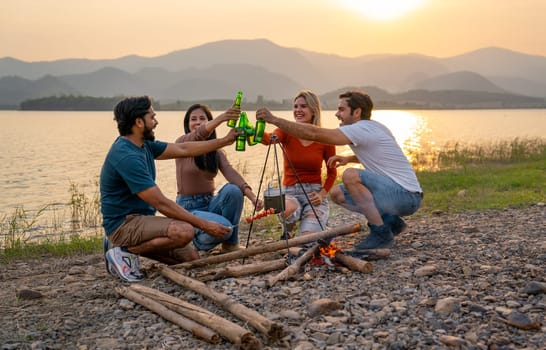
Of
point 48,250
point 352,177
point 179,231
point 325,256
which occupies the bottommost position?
point 48,250

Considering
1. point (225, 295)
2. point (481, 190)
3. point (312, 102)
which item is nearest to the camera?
point (225, 295)

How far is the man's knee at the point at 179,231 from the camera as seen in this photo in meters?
6.59

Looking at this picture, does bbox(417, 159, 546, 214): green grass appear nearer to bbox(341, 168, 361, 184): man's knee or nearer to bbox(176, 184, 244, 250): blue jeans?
bbox(341, 168, 361, 184): man's knee

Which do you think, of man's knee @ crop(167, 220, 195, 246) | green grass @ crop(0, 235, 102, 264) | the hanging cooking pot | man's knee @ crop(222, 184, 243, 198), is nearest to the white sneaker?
man's knee @ crop(167, 220, 195, 246)

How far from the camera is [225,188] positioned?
777 cm

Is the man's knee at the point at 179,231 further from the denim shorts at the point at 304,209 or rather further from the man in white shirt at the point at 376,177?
the man in white shirt at the point at 376,177

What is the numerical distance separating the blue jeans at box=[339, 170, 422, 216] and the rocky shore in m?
0.63

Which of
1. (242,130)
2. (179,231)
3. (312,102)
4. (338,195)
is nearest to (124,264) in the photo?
(179,231)

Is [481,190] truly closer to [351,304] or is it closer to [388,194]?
[388,194]

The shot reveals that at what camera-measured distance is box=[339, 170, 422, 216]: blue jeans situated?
285 inches

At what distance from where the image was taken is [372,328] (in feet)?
16.0

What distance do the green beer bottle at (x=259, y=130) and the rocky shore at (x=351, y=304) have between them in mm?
1689

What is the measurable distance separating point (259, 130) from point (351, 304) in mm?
2697

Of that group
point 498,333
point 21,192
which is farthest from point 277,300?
point 21,192
